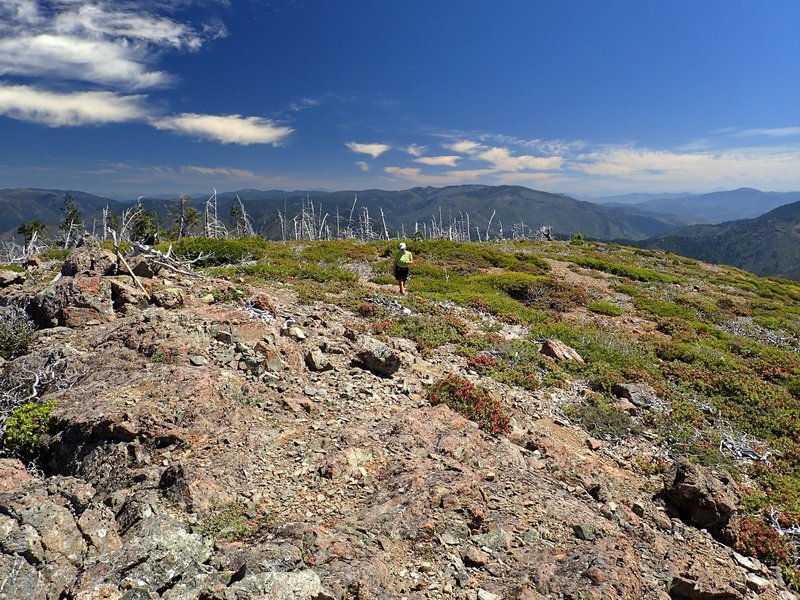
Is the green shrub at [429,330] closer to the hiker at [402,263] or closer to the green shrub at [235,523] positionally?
the hiker at [402,263]

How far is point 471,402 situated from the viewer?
34.1ft

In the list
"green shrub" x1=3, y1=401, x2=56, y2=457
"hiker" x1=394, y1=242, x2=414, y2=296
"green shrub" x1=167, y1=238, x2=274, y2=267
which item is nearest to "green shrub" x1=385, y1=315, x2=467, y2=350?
"hiker" x1=394, y1=242, x2=414, y2=296

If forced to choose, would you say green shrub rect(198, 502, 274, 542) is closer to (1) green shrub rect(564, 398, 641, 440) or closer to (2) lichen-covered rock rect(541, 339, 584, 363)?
(1) green shrub rect(564, 398, 641, 440)

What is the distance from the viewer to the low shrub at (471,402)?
9727 mm

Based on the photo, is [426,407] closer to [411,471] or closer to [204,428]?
[411,471]

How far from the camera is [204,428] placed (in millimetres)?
7398

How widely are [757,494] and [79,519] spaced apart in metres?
12.8

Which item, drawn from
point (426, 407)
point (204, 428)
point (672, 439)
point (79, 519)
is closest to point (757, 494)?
point (672, 439)

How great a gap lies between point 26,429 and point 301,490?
4.70m

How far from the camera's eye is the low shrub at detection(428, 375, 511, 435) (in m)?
9.73

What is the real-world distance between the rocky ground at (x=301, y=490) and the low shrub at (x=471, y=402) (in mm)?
426

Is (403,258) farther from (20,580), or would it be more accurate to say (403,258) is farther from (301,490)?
(20,580)

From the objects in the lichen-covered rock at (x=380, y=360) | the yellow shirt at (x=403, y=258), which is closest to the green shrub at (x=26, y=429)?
the lichen-covered rock at (x=380, y=360)

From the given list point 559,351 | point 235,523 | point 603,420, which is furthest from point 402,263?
point 235,523
